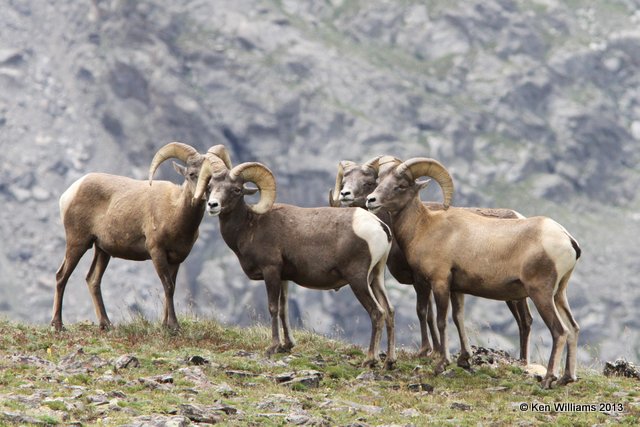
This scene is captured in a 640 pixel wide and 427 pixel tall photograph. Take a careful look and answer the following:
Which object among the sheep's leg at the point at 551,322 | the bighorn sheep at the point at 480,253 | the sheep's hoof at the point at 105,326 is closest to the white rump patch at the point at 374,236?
the bighorn sheep at the point at 480,253

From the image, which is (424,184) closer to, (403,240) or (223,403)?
(403,240)

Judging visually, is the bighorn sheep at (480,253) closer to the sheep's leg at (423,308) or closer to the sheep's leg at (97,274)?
the sheep's leg at (423,308)

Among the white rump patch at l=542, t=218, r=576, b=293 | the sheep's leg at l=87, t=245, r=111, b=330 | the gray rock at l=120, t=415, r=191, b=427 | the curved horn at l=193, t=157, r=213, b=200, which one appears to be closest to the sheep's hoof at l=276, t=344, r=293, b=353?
the curved horn at l=193, t=157, r=213, b=200

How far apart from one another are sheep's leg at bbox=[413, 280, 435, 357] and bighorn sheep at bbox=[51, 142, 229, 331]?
4.13 metres

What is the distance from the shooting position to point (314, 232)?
18.6 m

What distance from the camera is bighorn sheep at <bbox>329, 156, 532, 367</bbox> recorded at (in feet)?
63.8

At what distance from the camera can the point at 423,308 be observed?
19.3 meters

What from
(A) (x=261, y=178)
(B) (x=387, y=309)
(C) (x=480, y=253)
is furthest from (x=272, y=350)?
(C) (x=480, y=253)

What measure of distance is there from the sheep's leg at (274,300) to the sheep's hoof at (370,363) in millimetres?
1591

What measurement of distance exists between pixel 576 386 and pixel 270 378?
4734 mm

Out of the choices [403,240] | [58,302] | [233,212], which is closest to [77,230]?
[58,302]

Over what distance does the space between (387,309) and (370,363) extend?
1.00 metres

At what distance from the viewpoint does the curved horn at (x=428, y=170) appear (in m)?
19.1

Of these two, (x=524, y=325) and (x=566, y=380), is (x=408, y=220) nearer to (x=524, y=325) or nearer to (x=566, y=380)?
(x=524, y=325)
